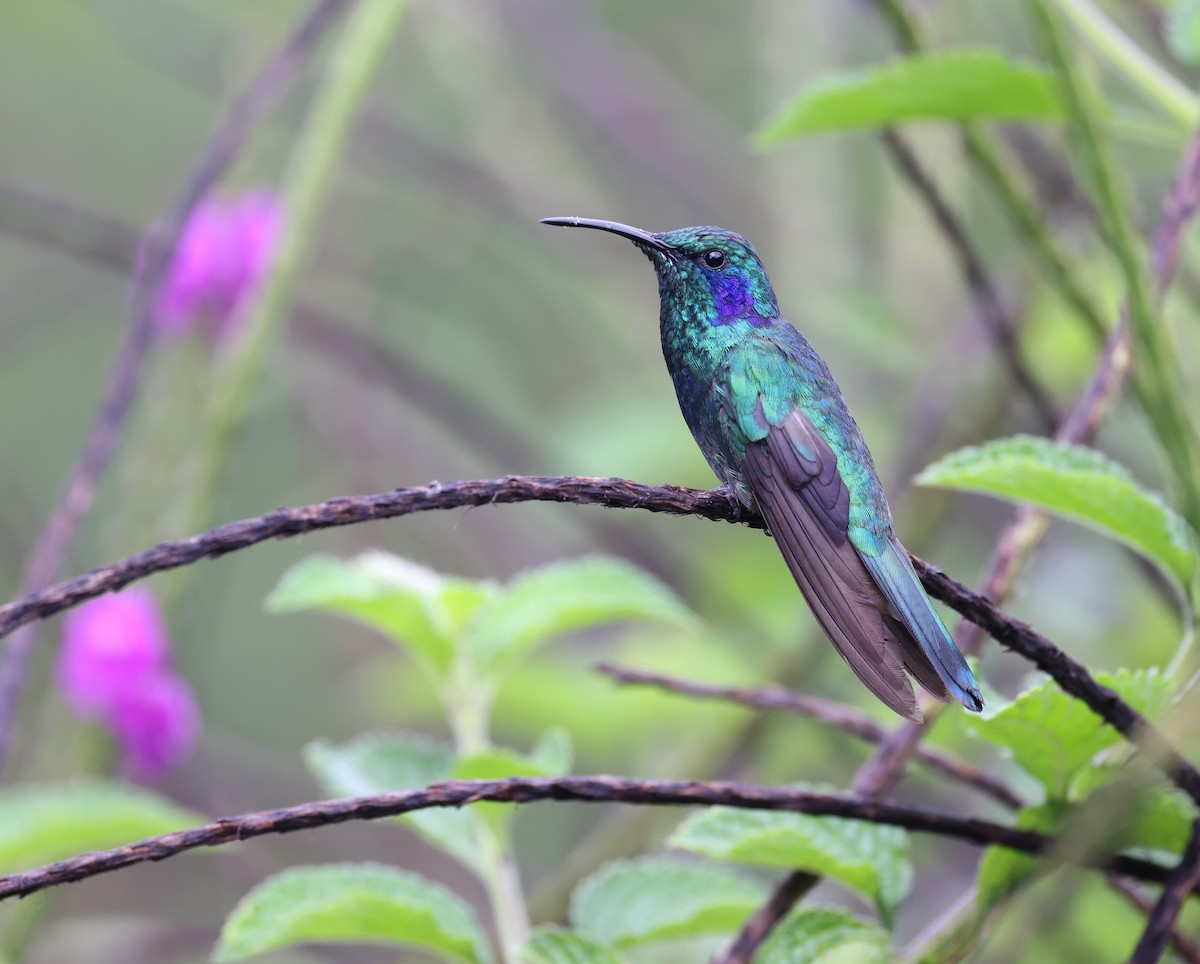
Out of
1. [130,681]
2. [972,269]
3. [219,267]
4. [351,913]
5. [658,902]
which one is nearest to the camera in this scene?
[351,913]

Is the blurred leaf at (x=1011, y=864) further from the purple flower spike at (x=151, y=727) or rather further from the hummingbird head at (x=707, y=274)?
the purple flower spike at (x=151, y=727)

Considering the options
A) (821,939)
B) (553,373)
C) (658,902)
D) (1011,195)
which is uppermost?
(553,373)

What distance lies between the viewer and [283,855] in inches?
122

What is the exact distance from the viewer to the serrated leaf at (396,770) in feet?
5.21

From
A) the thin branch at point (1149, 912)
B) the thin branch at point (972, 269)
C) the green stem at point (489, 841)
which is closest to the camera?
the thin branch at point (1149, 912)

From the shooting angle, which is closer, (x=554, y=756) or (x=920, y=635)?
(x=920, y=635)

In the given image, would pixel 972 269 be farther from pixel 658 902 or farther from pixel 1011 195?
pixel 658 902

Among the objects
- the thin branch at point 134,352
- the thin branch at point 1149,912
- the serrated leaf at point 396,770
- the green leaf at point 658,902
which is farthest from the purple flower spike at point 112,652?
the thin branch at point 1149,912

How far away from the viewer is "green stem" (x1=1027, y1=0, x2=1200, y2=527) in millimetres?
1249

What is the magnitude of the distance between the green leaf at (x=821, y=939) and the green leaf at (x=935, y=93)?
1003 mm

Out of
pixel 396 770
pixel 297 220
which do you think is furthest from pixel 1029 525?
pixel 297 220

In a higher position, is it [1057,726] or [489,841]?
[489,841]

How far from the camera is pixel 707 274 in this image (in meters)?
2.16

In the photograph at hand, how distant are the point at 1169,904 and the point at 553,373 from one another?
4.52 meters
